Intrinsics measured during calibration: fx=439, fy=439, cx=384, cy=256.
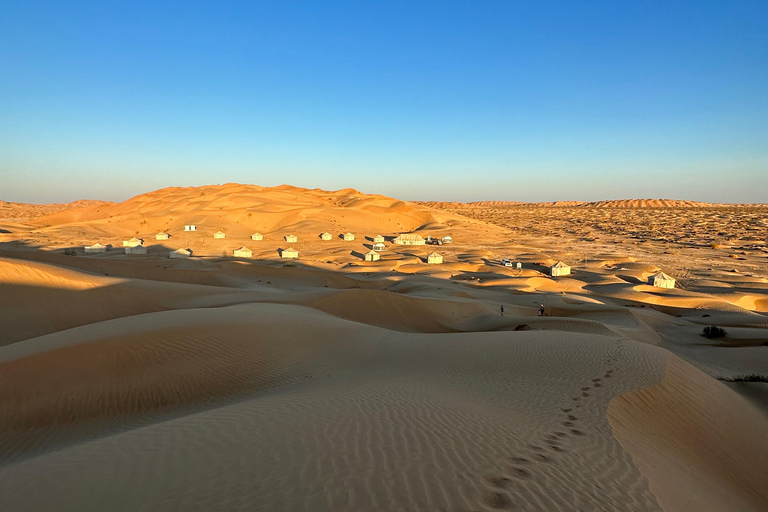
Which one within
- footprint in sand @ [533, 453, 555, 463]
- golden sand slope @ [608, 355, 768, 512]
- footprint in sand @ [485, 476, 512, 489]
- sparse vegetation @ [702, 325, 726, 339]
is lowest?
sparse vegetation @ [702, 325, 726, 339]

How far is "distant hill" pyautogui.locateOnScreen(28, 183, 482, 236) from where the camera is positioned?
7875 centimetres

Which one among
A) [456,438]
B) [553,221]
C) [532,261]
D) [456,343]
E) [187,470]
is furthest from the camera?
[553,221]

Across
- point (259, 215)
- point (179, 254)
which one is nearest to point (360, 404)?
point (179, 254)

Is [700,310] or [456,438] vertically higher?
[456,438]

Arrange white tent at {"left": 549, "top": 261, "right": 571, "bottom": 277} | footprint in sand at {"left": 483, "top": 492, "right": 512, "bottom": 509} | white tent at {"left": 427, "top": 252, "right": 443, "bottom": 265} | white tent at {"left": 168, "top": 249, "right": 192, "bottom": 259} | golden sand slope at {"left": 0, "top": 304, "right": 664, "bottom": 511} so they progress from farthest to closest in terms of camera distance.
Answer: white tent at {"left": 427, "top": 252, "right": 443, "bottom": 265}, white tent at {"left": 168, "top": 249, "right": 192, "bottom": 259}, white tent at {"left": 549, "top": 261, "right": 571, "bottom": 277}, golden sand slope at {"left": 0, "top": 304, "right": 664, "bottom": 511}, footprint in sand at {"left": 483, "top": 492, "right": 512, "bottom": 509}

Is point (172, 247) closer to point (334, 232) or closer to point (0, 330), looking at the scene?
point (334, 232)

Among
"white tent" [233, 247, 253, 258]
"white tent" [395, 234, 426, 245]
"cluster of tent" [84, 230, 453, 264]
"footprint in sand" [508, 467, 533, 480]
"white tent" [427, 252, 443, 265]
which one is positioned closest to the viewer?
"footprint in sand" [508, 467, 533, 480]

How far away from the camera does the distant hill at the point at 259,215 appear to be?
3100 inches

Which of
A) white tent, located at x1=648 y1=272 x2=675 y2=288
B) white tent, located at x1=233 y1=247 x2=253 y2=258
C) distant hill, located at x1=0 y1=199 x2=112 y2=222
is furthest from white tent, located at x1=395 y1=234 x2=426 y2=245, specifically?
distant hill, located at x1=0 y1=199 x2=112 y2=222

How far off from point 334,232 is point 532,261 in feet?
119

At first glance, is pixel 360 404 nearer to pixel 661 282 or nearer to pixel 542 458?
pixel 542 458

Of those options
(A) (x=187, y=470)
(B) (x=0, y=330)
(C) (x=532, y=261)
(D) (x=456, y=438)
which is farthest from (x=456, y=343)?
(C) (x=532, y=261)

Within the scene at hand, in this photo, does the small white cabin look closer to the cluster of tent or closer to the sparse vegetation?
the cluster of tent

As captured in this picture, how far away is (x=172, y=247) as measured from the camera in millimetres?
57781
